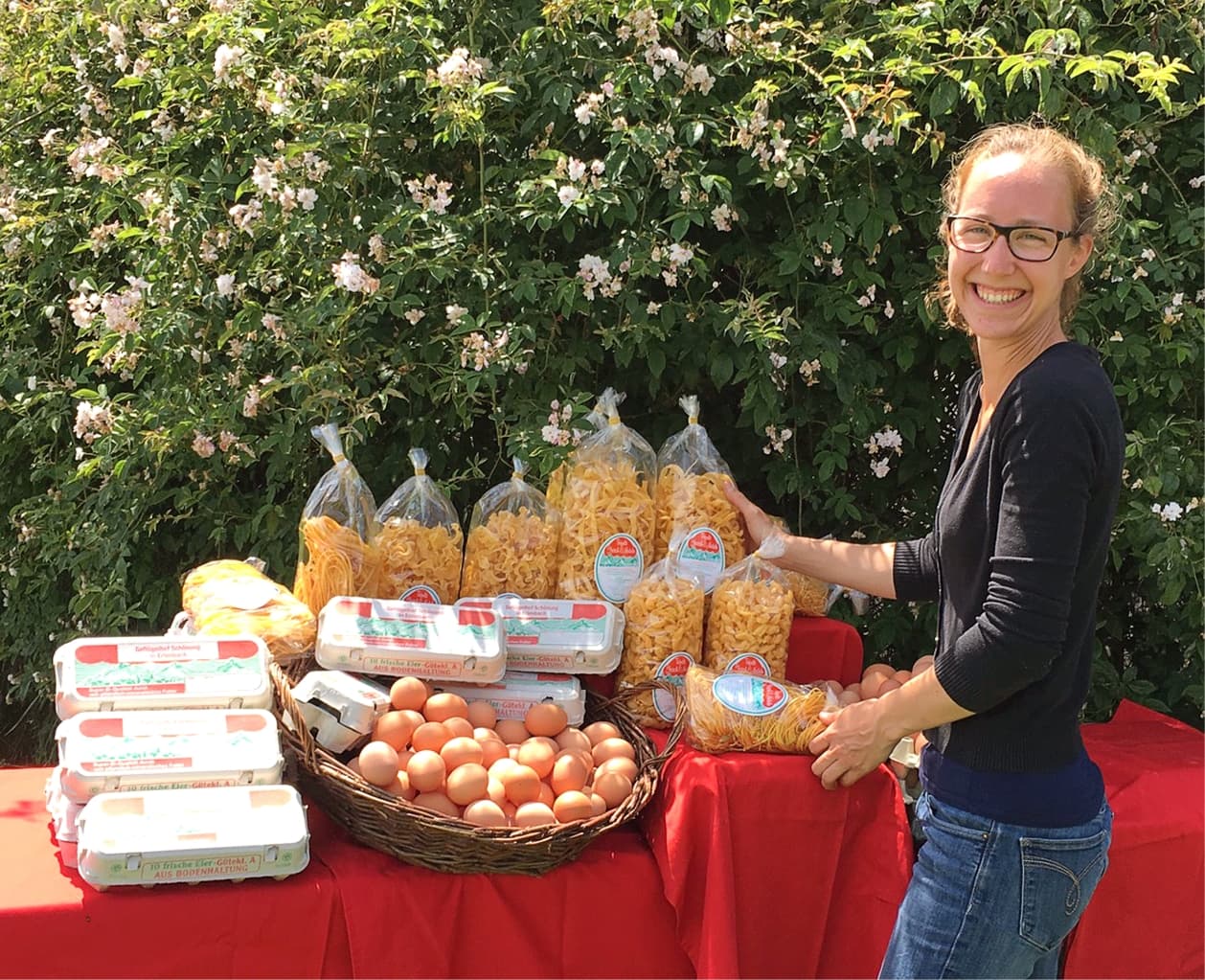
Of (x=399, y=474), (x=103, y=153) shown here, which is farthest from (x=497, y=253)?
(x=103, y=153)

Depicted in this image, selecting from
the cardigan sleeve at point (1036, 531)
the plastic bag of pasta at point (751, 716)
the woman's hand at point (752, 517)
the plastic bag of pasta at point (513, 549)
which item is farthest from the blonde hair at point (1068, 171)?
the plastic bag of pasta at point (513, 549)

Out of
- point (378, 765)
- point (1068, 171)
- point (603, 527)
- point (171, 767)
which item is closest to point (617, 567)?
point (603, 527)

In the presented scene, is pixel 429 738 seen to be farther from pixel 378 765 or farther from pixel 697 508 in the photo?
pixel 697 508

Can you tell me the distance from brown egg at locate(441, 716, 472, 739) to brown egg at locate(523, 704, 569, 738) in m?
0.16

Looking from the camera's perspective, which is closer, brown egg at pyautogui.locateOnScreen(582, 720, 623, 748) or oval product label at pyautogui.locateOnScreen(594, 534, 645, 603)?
brown egg at pyautogui.locateOnScreen(582, 720, 623, 748)

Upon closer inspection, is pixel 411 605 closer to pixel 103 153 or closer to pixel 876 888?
pixel 876 888

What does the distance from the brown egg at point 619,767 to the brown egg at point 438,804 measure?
293 millimetres

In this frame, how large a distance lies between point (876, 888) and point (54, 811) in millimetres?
1553

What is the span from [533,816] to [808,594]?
1.03 meters

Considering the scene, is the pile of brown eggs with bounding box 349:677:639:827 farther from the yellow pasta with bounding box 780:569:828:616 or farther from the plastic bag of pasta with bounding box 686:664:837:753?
the yellow pasta with bounding box 780:569:828:616

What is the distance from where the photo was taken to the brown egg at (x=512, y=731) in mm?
2574

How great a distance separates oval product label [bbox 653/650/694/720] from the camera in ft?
9.02

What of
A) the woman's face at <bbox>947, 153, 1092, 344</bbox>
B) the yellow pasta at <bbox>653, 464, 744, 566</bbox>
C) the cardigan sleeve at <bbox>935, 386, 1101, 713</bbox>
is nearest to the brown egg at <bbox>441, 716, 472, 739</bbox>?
the yellow pasta at <bbox>653, 464, 744, 566</bbox>

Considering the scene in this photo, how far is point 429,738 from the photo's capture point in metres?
2.42
